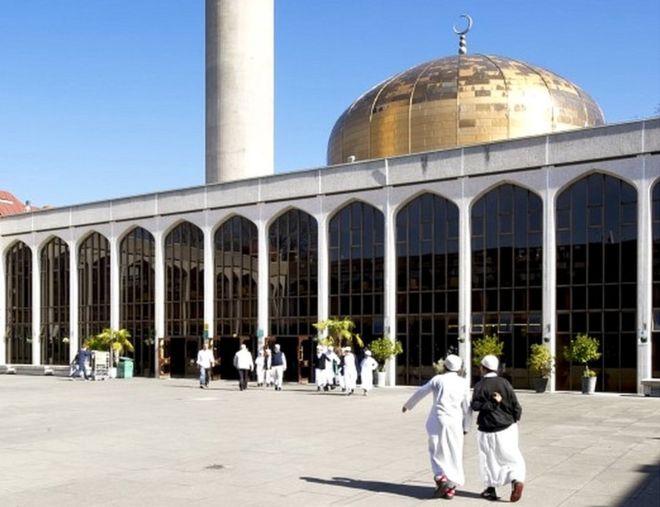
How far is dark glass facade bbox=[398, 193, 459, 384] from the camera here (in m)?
32.4

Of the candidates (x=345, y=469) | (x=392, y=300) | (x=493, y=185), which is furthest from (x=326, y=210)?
(x=345, y=469)

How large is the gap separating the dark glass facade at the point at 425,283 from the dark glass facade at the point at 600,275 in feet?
13.7

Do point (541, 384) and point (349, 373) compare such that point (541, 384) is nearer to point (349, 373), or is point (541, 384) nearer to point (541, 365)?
point (541, 365)

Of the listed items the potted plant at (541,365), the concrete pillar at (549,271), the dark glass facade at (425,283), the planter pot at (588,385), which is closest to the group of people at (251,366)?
the dark glass facade at (425,283)

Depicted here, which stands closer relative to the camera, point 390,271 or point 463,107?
point 390,271

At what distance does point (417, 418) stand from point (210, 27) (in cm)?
3108

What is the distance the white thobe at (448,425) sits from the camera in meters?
9.87

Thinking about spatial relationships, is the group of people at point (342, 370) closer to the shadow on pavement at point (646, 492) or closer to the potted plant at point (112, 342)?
the potted plant at point (112, 342)

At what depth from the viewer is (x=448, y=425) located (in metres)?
10.0

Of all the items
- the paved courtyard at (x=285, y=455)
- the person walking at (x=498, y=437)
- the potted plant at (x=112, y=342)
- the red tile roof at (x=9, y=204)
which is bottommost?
the potted plant at (x=112, y=342)

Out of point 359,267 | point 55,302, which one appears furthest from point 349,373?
point 55,302

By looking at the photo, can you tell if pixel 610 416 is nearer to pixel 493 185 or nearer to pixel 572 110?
pixel 493 185

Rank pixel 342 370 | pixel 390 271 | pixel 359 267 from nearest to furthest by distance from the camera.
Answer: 1. pixel 342 370
2. pixel 390 271
3. pixel 359 267

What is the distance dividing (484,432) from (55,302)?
40533 mm
